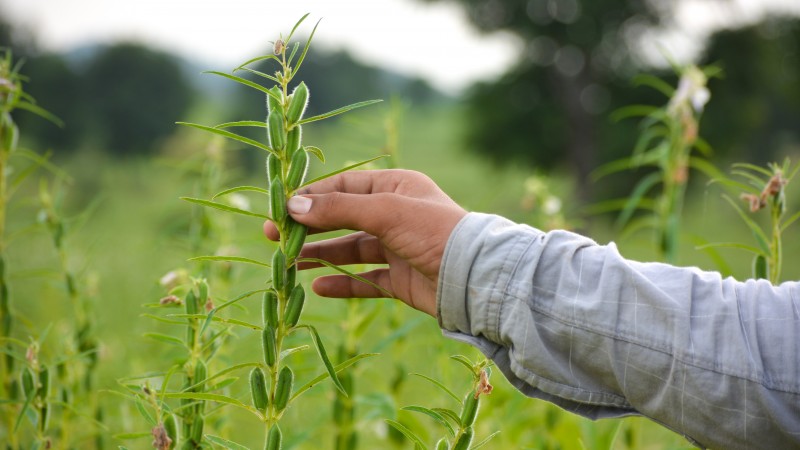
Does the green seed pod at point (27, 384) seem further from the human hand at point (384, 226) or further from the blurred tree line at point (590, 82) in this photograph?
the blurred tree line at point (590, 82)

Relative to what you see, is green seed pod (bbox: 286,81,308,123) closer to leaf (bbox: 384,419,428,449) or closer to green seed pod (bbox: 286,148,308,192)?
green seed pod (bbox: 286,148,308,192)

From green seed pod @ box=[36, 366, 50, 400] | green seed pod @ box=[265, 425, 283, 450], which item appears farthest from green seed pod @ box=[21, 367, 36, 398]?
green seed pod @ box=[265, 425, 283, 450]

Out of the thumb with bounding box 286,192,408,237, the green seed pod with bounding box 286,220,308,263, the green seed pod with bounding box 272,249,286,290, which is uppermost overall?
the thumb with bounding box 286,192,408,237

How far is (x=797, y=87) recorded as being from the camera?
1252 centimetres

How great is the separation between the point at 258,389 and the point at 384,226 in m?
0.26

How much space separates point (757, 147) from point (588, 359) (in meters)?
15.3

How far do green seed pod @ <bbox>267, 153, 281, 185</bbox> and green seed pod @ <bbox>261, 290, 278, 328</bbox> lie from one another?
14 centimetres

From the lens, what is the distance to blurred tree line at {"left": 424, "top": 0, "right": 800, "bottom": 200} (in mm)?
11422

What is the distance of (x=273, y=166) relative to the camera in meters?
0.89

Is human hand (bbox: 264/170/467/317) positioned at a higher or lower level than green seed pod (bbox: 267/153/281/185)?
lower

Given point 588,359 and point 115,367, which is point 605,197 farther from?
point 588,359

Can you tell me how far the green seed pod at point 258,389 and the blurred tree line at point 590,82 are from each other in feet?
34.8

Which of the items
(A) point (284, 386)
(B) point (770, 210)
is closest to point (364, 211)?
(A) point (284, 386)

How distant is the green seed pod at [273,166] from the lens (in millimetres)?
891
